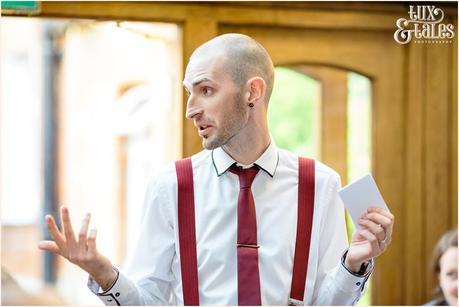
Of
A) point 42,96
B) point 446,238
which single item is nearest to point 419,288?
point 446,238

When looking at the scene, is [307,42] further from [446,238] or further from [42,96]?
[42,96]

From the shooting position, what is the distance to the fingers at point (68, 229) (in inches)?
55.1

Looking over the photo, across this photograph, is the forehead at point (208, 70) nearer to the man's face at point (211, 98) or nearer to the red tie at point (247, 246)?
the man's face at point (211, 98)

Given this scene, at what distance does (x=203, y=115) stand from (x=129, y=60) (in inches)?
172

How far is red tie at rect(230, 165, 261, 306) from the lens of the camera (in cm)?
156

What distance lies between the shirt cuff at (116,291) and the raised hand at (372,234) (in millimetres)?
367

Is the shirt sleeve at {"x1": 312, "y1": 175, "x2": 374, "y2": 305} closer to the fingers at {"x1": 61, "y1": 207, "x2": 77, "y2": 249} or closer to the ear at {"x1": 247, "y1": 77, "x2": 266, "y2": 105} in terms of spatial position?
the ear at {"x1": 247, "y1": 77, "x2": 266, "y2": 105}

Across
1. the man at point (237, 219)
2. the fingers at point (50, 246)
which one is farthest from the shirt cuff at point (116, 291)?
the fingers at point (50, 246)

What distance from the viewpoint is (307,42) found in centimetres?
269

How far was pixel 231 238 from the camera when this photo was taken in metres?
1.58

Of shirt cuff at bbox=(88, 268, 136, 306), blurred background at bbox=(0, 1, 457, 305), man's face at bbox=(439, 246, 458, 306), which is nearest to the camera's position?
shirt cuff at bbox=(88, 268, 136, 306)

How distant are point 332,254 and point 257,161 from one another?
200 millimetres

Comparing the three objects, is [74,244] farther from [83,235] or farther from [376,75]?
[376,75]

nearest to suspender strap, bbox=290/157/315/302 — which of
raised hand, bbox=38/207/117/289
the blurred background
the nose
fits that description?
the nose
